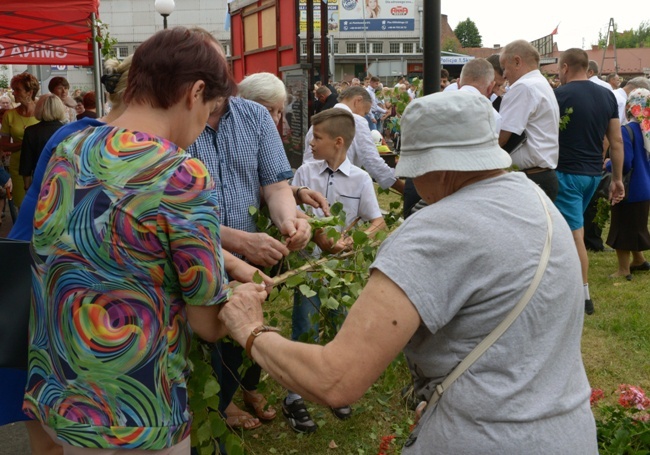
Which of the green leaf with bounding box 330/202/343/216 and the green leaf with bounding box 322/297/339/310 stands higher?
the green leaf with bounding box 330/202/343/216

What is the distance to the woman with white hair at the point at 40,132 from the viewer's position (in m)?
8.51

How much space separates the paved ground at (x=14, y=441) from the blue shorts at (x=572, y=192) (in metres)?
4.77

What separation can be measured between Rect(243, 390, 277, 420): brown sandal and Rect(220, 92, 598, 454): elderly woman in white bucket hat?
2595 millimetres

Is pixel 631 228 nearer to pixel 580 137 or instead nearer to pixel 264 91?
pixel 580 137

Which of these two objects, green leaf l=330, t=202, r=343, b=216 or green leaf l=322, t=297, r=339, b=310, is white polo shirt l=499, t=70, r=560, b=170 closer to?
green leaf l=330, t=202, r=343, b=216

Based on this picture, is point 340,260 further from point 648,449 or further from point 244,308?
point 648,449

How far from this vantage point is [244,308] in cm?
197

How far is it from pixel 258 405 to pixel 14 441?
141cm

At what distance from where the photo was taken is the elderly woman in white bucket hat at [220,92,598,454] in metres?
1.64

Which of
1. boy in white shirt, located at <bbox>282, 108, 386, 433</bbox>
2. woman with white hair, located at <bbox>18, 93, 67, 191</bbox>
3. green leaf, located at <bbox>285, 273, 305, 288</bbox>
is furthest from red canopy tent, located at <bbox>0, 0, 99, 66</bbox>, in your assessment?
green leaf, located at <bbox>285, 273, 305, 288</bbox>

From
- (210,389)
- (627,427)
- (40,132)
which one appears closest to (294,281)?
(210,389)

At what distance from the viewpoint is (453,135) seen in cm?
175

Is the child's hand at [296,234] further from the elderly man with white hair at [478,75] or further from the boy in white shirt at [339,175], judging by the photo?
the elderly man with white hair at [478,75]

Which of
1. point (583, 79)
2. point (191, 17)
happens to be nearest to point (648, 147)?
point (583, 79)
